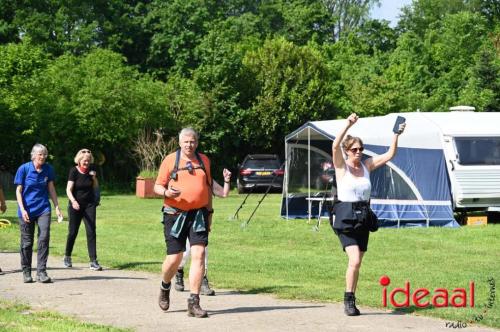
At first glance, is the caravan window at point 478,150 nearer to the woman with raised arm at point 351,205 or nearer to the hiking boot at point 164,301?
the woman with raised arm at point 351,205

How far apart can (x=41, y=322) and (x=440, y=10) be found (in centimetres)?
7390

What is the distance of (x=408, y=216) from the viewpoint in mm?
22844

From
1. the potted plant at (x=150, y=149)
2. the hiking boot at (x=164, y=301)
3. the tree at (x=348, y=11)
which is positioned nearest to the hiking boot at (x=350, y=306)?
the hiking boot at (x=164, y=301)

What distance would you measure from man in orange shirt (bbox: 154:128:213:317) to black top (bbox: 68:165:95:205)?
4.49 m

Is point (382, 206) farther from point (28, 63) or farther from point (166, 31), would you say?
point (166, 31)

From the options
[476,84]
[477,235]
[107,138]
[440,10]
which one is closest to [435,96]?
[476,84]

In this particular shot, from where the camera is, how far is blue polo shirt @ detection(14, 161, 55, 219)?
12805 millimetres

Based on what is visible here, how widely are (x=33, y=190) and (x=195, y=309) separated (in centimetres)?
406

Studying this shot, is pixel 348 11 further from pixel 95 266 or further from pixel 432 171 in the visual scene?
pixel 95 266

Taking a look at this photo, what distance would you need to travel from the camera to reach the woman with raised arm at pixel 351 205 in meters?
9.71

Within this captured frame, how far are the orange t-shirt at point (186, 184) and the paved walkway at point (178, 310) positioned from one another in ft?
3.61

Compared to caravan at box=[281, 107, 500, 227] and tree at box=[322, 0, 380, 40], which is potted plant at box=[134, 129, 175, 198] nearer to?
caravan at box=[281, 107, 500, 227]

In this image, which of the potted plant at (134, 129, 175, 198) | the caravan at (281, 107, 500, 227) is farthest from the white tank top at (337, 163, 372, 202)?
the potted plant at (134, 129, 175, 198)

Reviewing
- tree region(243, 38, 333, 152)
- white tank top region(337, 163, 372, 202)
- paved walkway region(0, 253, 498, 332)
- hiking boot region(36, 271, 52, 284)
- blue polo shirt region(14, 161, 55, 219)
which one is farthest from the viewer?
tree region(243, 38, 333, 152)
